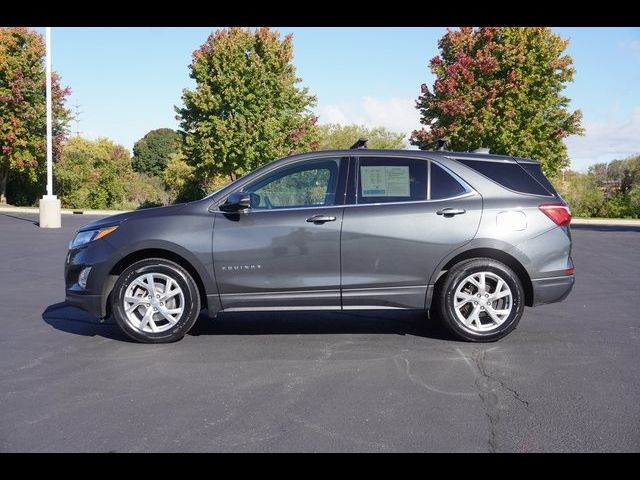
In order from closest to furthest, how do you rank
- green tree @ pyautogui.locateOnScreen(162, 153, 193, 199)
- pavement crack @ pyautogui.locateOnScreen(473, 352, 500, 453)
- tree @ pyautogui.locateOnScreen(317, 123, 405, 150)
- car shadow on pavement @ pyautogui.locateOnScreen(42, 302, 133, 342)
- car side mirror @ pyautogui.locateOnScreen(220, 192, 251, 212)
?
pavement crack @ pyautogui.locateOnScreen(473, 352, 500, 453) < car side mirror @ pyautogui.locateOnScreen(220, 192, 251, 212) < car shadow on pavement @ pyautogui.locateOnScreen(42, 302, 133, 342) < green tree @ pyautogui.locateOnScreen(162, 153, 193, 199) < tree @ pyautogui.locateOnScreen(317, 123, 405, 150)

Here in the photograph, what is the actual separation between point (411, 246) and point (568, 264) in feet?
5.20

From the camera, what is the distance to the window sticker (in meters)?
6.24

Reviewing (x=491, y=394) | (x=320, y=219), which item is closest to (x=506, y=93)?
(x=320, y=219)

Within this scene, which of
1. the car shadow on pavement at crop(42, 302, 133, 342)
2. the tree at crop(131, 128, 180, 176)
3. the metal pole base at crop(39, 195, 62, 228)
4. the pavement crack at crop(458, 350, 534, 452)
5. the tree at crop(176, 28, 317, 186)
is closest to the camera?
the pavement crack at crop(458, 350, 534, 452)

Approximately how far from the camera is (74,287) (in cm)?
621

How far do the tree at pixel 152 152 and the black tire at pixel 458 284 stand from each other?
229 feet

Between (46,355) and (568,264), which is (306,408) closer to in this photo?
(46,355)

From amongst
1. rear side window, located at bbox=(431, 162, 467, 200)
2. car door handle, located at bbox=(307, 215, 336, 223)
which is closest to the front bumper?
car door handle, located at bbox=(307, 215, 336, 223)

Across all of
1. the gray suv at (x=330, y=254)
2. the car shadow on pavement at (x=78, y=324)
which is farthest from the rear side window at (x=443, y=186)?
the car shadow on pavement at (x=78, y=324)

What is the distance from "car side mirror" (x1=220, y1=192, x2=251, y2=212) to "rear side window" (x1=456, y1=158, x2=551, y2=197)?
218 cm

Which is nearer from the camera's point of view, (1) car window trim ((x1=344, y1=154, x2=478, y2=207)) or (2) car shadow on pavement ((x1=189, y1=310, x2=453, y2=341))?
(1) car window trim ((x1=344, y1=154, x2=478, y2=207))

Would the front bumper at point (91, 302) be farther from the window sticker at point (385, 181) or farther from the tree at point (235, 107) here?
the tree at point (235, 107)

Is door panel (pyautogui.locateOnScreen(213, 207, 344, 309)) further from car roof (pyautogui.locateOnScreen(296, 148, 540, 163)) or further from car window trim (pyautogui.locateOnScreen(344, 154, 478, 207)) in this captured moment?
car roof (pyautogui.locateOnScreen(296, 148, 540, 163))
